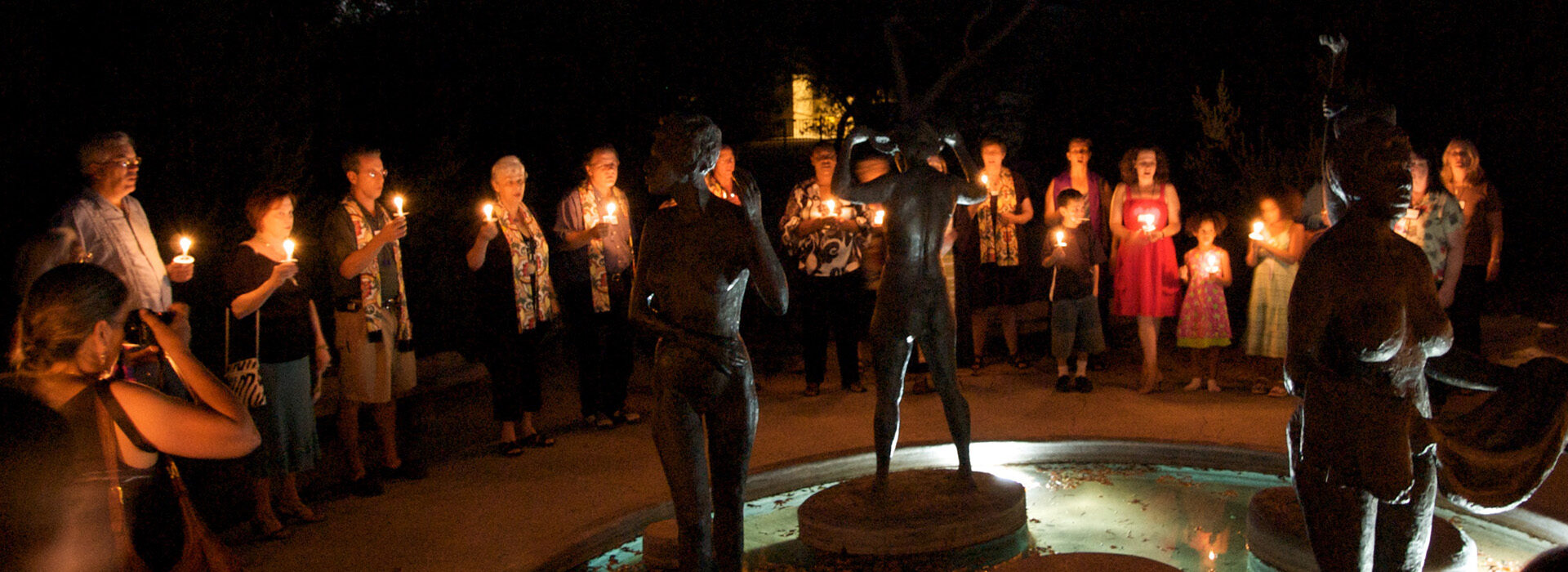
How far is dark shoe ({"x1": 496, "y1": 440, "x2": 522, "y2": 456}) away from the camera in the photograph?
6367 millimetres

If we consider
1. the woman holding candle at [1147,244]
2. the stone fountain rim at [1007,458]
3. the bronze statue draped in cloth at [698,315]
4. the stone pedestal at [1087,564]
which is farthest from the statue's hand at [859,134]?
the woman holding candle at [1147,244]

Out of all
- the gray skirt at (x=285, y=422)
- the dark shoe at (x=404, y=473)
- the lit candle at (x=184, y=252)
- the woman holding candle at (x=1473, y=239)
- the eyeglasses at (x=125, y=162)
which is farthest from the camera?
the woman holding candle at (x=1473, y=239)

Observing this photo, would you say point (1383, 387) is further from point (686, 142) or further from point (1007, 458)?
point (1007, 458)

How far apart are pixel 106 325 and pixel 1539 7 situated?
1434cm

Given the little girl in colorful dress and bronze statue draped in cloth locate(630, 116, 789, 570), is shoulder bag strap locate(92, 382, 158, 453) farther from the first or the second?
the little girl in colorful dress

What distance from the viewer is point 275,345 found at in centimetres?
509

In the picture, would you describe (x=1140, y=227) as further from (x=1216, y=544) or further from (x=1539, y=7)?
(x=1539, y=7)

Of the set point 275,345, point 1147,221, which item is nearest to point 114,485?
point 275,345

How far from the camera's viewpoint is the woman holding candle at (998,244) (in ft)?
26.3

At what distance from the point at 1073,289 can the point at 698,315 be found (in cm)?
502

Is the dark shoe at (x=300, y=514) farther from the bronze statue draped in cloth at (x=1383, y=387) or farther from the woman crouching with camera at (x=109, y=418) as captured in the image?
the bronze statue draped in cloth at (x=1383, y=387)

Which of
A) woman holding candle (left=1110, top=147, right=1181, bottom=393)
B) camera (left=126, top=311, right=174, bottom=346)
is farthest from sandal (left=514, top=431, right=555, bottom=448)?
woman holding candle (left=1110, top=147, right=1181, bottom=393)

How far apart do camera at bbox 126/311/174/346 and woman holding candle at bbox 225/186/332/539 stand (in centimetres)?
182

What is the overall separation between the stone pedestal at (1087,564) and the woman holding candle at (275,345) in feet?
11.5
